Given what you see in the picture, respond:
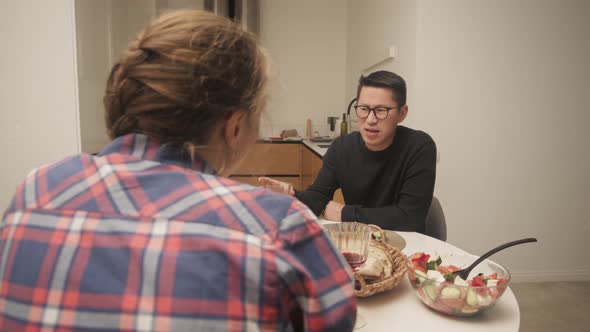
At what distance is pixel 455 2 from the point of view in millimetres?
2357

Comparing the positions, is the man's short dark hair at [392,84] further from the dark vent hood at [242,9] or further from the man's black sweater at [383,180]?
the dark vent hood at [242,9]

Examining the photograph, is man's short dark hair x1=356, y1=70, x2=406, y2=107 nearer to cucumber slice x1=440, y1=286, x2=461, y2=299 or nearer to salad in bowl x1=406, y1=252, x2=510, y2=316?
salad in bowl x1=406, y1=252, x2=510, y2=316

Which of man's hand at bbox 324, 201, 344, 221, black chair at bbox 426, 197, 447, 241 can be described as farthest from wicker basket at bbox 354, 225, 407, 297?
black chair at bbox 426, 197, 447, 241

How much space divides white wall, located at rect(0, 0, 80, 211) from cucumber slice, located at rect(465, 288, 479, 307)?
2.08m

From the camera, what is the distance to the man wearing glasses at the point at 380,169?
146 centimetres

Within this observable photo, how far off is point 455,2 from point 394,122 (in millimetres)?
1168

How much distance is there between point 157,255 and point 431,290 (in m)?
0.54

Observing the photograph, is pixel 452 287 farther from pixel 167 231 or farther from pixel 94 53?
pixel 94 53

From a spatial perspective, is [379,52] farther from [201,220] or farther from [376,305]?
[201,220]

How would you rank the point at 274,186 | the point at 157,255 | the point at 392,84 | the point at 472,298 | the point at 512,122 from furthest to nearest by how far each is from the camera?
the point at 512,122, the point at 392,84, the point at 274,186, the point at 472,298, the point at 157,255

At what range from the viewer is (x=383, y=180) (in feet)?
5.67

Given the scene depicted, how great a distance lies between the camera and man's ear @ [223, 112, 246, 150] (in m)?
0.58

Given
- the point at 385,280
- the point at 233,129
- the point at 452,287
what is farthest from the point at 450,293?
the point at 233,129

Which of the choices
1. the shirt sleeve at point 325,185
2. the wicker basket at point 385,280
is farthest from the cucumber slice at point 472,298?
the shirt sleeve at point 325,185
